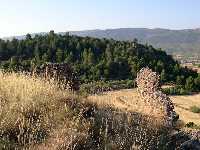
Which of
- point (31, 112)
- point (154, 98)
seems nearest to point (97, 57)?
point (154, 98)

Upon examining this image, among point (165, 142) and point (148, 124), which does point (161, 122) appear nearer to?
point (148, 124)

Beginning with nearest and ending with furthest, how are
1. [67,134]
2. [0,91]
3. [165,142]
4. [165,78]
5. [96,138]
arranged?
[67,134] < [96,138] < [165,142] < [0,91] < [165,78]

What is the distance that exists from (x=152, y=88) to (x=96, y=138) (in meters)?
3.39

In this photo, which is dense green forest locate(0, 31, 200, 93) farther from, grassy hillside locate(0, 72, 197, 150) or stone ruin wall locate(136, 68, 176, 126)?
grassy hillside locate(0, 72, 197, 150)

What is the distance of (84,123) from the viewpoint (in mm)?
7992

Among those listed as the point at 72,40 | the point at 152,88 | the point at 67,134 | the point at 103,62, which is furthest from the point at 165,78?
the point at 67,134

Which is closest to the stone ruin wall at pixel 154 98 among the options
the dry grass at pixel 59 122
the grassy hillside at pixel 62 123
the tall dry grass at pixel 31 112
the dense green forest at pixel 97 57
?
the grassy hillside at pixel 62 123

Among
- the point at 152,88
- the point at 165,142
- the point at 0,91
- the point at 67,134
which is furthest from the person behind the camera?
the point at 152,88

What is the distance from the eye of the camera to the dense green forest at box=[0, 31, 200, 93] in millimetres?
60344

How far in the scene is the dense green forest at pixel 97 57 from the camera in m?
60.3

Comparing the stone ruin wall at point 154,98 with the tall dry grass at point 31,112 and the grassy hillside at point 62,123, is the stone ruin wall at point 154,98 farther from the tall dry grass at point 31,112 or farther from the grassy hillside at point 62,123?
the tall dry grass at point 31,112

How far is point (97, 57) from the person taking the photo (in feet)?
229

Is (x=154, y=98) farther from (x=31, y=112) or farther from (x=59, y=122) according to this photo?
(x=31, y=112)

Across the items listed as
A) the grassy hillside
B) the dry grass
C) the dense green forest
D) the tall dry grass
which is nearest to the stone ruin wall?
the grassy hillside
